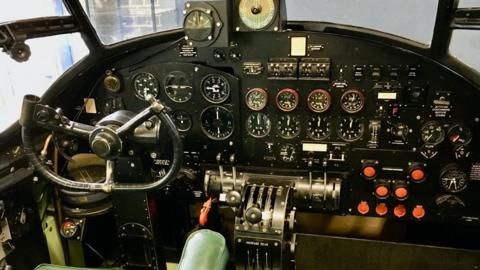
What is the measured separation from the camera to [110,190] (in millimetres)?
1646

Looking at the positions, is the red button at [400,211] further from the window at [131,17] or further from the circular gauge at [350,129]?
the window at [131,17]

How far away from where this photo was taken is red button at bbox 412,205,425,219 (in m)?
2.40

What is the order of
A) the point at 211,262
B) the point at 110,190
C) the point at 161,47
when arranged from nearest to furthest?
1. the point at 211,262
2. the point at 110,190
3. the point at 161,47

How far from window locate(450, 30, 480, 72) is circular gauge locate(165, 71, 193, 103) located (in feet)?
4.70

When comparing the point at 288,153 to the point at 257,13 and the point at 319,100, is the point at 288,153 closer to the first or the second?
the point at 319,100

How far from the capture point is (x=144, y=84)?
8.32ft

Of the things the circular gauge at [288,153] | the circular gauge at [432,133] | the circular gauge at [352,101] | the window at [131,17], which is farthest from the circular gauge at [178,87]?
the circular gauge at [432,133]

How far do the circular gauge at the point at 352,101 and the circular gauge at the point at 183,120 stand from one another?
899 mm

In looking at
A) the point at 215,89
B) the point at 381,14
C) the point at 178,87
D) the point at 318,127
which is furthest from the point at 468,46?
the point at 178,87

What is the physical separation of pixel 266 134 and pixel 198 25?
0.74 m

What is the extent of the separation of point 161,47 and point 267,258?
131 centimetres

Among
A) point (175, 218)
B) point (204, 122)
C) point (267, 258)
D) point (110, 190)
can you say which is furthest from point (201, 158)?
point (110, 190)

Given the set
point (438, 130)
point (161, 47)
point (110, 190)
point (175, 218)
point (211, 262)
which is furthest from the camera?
point (175, 218)

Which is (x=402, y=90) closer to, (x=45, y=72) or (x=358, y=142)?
(x=358, y=142)
